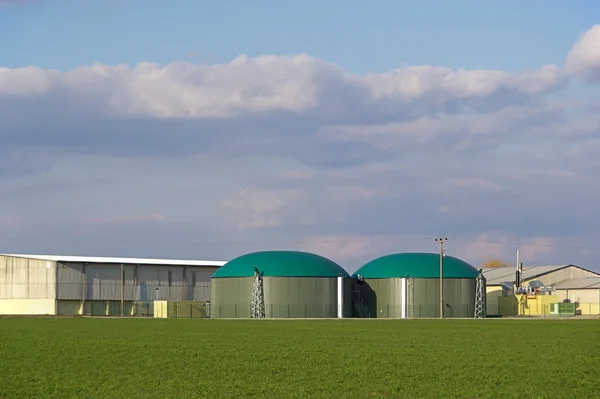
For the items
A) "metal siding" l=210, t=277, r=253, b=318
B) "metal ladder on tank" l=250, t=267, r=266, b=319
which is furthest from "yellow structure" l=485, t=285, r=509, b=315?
"metal siding" l=210, t=277, r=253, b=318

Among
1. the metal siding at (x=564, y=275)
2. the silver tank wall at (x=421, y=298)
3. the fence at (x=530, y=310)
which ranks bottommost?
the fence at (x=530, y=310)

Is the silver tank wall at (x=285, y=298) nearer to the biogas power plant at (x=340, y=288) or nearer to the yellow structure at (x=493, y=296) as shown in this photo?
the biogas power plant at (x=340, y=288)

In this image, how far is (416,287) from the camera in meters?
124

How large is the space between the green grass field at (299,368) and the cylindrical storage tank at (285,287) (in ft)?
205

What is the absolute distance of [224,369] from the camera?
35.9m

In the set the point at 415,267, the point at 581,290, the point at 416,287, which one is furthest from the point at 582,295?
the point at 416,287

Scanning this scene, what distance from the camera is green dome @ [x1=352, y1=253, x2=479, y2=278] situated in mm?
124562

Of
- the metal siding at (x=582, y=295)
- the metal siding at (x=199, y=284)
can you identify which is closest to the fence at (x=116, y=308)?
the metal siding at (x=199, y=284)

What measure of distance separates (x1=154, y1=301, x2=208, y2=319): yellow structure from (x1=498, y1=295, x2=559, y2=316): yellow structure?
45345 millimetres

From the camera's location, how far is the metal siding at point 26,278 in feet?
430

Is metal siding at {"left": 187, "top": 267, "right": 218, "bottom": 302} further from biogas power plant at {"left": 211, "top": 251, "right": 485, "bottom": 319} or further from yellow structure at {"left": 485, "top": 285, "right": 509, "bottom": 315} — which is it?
yellow structure at {"left": 485, "top": 285, "right": 509, "bottom": 315}

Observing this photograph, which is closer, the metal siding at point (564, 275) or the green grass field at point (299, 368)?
the green grass field at point (299, 368)

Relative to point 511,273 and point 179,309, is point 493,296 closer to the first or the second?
point 511,273

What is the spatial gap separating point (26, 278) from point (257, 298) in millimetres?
35211
